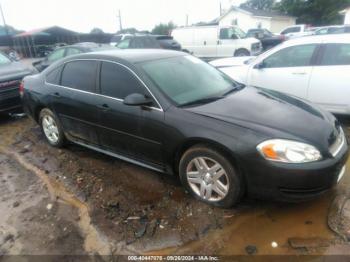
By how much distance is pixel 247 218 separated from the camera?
300cm

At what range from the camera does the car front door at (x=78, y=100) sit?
3.96 metres

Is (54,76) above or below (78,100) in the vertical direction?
above

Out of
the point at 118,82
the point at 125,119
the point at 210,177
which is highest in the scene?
the point at 118,82

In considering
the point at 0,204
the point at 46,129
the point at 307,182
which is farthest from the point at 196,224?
the point at 46,129

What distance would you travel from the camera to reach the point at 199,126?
9.75ft

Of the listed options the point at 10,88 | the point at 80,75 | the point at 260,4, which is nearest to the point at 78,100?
the point at 80,75

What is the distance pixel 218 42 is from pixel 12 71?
37.4 ft

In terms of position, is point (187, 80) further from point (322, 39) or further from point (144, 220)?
point (322, 39)

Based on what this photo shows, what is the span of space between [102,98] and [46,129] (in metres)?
1.78

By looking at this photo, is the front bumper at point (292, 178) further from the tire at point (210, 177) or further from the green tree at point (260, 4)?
the green tree at point (260, 4)

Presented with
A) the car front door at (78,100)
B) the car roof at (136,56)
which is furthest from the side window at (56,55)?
the car roof at (136,56)

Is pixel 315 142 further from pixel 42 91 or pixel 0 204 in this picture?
pixel 42 91

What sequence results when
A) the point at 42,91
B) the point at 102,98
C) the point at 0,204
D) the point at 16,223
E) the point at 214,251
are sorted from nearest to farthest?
the point at 214,251
the point at 16,223
the point at 0,204
the point at 102,98
the point at 42,91

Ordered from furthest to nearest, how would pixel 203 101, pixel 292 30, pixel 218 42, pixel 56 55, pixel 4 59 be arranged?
pixel 292 30 < pixel 218 42 < pixel 56 55 < pixel 4 59 < pixel 203 101
